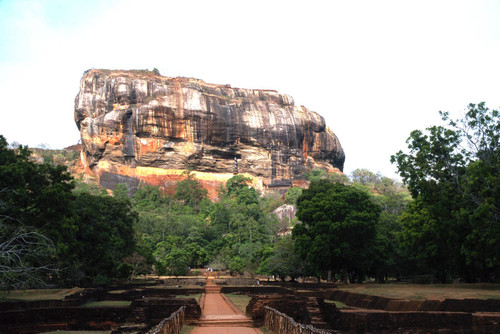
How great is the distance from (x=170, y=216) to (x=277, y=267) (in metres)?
33.8

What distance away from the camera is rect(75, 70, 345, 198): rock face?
84.8 meters

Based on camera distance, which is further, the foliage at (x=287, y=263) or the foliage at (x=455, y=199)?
the foliage at (x=287, y=263)

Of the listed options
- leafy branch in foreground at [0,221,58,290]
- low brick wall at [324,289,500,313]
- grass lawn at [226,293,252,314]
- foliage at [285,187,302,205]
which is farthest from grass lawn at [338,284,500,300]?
foliage at [285,187,302,205]

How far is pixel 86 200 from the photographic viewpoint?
99.1 ft

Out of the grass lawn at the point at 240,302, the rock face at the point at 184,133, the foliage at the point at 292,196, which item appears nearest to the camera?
the grass lawn at the point at 240,302

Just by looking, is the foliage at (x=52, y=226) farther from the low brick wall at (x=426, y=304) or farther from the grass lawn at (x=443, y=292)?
the grass lawn at (x=443, y=292)

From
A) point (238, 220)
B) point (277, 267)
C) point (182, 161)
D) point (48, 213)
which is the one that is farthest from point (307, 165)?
point (48, 213)

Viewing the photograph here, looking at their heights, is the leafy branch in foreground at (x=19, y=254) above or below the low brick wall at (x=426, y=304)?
above

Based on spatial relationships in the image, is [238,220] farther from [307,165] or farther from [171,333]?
[171,333]

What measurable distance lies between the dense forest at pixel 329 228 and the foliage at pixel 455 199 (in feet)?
0.19

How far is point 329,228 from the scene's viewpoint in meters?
32.3

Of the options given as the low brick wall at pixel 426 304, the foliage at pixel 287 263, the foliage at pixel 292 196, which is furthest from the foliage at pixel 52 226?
the foliage at pixel 292 196

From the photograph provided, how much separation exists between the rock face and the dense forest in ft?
108

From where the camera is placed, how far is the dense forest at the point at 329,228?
1997 cm
